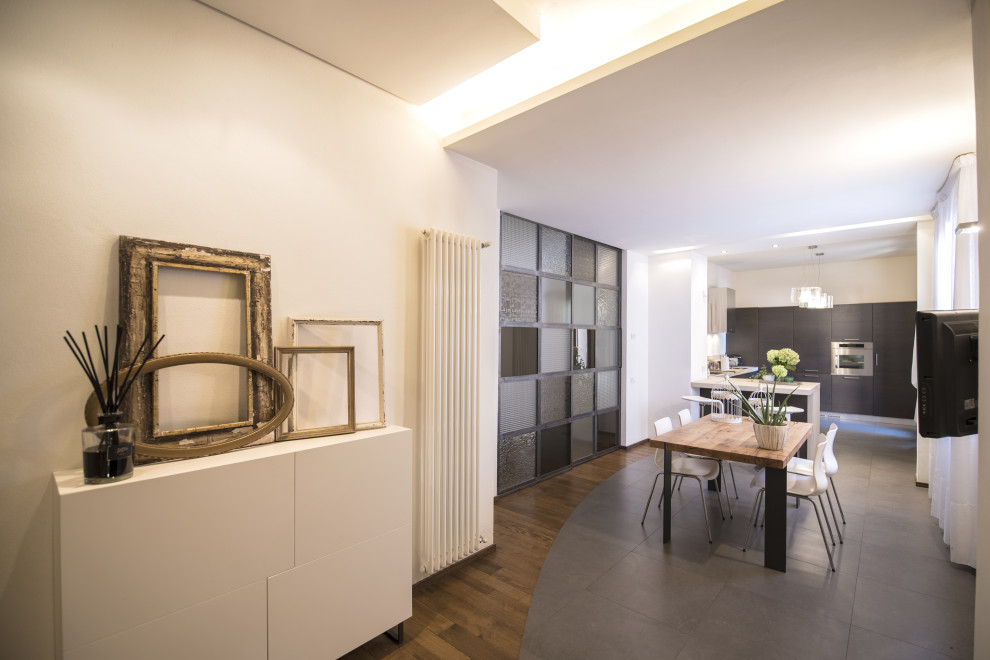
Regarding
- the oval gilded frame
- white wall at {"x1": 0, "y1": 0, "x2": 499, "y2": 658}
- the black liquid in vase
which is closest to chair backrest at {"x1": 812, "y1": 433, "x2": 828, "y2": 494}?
white wall at {"x1": 0, "y1": 0, "x2": 499, "y2": 658}

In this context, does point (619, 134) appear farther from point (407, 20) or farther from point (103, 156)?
point (103, 156)

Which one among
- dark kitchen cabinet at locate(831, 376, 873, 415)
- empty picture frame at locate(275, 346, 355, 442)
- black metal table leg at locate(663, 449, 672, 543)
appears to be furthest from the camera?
dark kitchen cabinet at locate(831, 376, 873, 415)

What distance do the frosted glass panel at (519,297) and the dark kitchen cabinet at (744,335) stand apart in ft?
18.1

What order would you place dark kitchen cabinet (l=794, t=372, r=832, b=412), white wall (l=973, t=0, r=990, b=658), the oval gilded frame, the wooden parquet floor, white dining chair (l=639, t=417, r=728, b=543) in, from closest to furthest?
white wall (l=973, t=0, r=990, b=658) → the oval gilded frame → the wooden parquet floor → white dining chair (l=639, t=417, r=728, b=543) → dark kitchen cabinet (l=794, t=372, r=832, b=412)

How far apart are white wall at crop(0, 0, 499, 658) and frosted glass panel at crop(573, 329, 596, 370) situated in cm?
328

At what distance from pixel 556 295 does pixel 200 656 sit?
4.29 m

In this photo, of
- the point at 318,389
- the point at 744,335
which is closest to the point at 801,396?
the point at 744,335

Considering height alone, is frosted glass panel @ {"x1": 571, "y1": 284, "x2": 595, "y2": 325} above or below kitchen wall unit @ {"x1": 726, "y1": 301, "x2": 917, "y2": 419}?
above

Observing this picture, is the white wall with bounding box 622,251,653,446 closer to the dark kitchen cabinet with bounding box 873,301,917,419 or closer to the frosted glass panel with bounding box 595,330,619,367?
the frosted glass panel with bounding box 595,330,619,367

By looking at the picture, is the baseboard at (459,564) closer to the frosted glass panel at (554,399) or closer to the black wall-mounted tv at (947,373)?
the frosted glass panel at (554,399)

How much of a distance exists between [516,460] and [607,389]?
2053 millimetres

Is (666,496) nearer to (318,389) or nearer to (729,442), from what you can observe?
(729,442)

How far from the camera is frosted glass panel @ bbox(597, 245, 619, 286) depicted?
19.7 feet

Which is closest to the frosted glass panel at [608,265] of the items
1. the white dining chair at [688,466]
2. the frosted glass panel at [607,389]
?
the frosted glass panel at [607,389]
